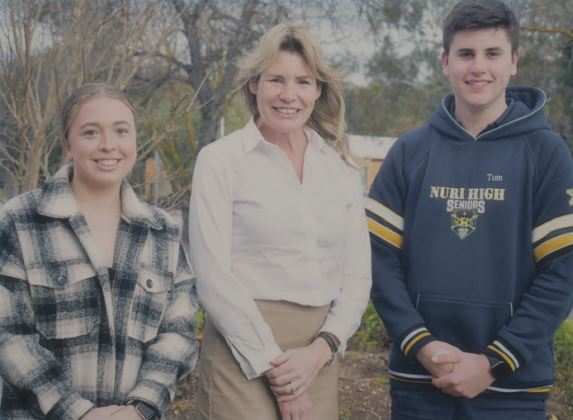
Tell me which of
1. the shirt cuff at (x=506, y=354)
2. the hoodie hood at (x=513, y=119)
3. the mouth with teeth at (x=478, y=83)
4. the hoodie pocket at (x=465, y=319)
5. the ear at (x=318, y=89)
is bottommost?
the shirt cuff at (x=506, y=354)

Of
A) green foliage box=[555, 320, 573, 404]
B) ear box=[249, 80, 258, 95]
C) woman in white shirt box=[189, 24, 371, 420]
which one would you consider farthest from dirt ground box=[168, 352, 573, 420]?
ear box=[249, 80, 258, 95]

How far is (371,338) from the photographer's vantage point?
6652mm

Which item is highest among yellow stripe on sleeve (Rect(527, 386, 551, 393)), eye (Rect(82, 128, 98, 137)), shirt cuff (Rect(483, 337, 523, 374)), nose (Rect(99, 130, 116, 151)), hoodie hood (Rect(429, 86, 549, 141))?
hoodie hood (Rect(429, 86, 549, 141))

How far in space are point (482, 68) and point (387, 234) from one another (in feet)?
2.73

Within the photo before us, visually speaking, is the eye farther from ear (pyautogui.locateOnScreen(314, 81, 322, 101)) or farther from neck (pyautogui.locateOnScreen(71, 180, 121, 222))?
ear (pyautogui.locateOnScreen(314, 81, 322, 101))

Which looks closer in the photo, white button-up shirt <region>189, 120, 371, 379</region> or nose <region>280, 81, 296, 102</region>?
white button-up shirt <region>189, 120, 371, 379</region>

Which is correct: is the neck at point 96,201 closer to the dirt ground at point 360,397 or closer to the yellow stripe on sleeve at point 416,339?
the yellow stripe on sleeve at point 416,339

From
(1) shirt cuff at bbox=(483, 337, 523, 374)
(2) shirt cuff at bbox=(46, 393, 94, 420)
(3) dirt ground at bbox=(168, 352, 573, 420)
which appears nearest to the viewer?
(2) shirt cuff at bbox=(46, 393, 94, 420)

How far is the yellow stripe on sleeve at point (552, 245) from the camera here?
2936 mm

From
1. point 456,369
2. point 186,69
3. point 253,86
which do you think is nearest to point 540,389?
point 456,369

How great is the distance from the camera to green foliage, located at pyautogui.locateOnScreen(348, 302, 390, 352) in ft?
21.5

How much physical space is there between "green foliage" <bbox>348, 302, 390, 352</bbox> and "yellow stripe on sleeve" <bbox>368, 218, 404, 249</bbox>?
3.36 m

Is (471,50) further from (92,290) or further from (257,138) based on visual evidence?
(92,290)

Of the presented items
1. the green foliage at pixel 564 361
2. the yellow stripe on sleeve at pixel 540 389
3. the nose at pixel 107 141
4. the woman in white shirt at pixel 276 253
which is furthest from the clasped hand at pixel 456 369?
the green foliage at pixel 564 361
